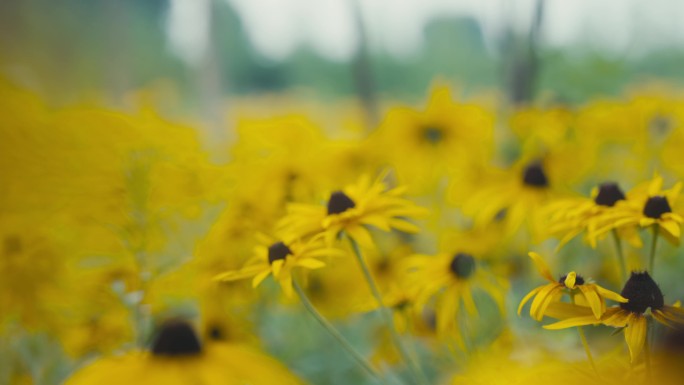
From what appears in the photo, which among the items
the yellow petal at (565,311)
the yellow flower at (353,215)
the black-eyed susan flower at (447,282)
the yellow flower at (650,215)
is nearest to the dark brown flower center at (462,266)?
the black-eyed susan flower at (447,282)

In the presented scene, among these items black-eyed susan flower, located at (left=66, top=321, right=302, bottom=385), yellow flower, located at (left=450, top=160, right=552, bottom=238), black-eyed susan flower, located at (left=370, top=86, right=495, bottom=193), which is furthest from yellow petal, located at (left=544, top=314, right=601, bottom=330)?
black-eyed susan flower, located at (left=370, top=86, right=495, bottom=193)

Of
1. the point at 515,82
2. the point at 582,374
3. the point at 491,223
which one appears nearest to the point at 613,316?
the point at 582,374

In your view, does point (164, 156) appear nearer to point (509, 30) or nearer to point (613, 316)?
point (613, 316)

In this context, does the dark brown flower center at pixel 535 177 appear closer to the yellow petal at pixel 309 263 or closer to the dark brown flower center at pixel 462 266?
the dark brown flower center at pixel 462 266

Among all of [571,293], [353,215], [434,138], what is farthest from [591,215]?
[434,138]

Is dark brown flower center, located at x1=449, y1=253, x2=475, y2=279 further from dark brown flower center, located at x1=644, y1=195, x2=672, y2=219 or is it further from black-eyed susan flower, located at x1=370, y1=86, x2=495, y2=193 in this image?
black-eyed susan flower, located at x1=370, y1=86, x2=495, y2=193
